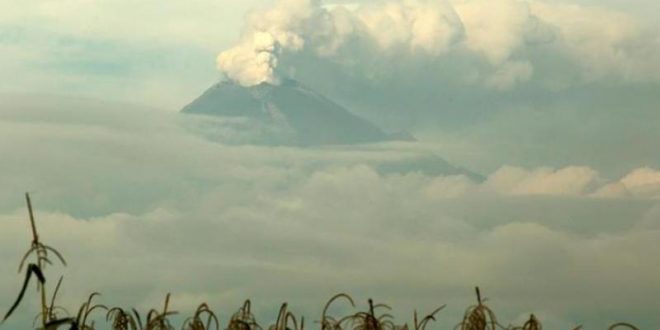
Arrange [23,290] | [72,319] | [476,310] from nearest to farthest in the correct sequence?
[72,319] < [23,290] < [476,310]

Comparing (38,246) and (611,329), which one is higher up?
(38,246)

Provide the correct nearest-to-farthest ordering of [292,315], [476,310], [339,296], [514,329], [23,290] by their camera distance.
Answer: [23,290]
[339,296]
[292,315]
[476,310]
[514,329]

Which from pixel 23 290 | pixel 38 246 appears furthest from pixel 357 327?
pixel 23 290

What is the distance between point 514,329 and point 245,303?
5.37ft

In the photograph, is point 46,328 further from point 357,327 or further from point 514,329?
point 514,329

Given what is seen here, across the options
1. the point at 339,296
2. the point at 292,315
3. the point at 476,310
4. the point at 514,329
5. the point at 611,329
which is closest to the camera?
the point at 611,329

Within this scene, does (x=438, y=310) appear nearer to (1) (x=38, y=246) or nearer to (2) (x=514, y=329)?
(2) (x=514, y=329)

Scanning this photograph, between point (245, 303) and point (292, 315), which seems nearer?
point (292, 315)

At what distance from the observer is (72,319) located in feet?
6.82

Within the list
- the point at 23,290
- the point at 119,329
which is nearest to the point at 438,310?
the point at 119,329

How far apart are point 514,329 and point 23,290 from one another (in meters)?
3.98

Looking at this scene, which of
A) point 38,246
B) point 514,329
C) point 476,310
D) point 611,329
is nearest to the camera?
point 38,246

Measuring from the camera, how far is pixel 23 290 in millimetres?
2381

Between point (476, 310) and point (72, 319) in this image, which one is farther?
point (476, 310)
